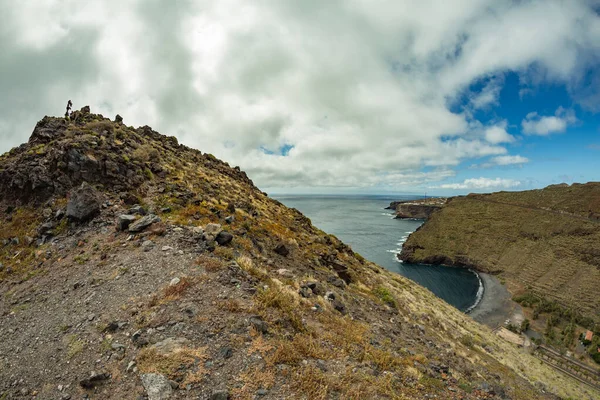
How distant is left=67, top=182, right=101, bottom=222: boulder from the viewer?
15930 millimetres

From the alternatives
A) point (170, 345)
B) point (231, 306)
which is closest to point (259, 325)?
point (231, 306)

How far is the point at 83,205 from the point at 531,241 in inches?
6269

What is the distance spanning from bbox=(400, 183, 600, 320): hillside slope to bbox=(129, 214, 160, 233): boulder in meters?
113

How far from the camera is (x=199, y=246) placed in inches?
535

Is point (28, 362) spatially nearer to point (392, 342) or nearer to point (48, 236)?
point (48, 236)

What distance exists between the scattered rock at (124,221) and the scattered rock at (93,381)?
9.21 meters

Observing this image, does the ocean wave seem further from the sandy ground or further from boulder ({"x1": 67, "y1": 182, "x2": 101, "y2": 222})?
boulder ({"x1": 67, "y1": 182, "x2": 101, "y2": 222})

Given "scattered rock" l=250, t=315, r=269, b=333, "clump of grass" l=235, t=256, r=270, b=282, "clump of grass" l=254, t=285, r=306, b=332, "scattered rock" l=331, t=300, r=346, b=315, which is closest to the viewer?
"scattered rock" l=250, t=315, r=269, b=333

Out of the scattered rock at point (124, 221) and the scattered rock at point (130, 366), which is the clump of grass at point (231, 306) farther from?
the scattered rock at point (124, 221)

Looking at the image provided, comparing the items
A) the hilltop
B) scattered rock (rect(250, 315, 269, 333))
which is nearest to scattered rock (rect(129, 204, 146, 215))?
scattered rock (rect(250, 315, 269, 333))

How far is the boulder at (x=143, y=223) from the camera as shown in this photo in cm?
1477

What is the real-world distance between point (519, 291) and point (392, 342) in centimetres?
10935

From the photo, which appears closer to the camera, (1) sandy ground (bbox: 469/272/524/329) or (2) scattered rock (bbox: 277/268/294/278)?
(2) scattered rock (bbox: 277/268/294/278)

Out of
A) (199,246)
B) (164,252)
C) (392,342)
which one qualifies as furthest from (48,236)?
(392,342)
